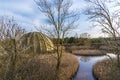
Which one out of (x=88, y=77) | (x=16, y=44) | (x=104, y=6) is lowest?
(x=88, y=77)

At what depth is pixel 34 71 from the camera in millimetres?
7488

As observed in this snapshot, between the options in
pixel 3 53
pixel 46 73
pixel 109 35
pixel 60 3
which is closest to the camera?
pixel 3 53

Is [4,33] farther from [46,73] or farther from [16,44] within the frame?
[46,73]

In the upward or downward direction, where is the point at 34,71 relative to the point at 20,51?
downward

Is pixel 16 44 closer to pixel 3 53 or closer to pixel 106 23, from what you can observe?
pixel 3 53

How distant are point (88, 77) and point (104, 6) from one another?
5.63 meters

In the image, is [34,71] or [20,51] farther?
[34,71]

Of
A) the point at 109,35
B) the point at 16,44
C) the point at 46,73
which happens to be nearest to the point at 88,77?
the point at 109,35

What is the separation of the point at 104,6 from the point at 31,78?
389 inches

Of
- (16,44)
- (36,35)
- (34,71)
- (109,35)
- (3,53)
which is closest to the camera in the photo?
(3,53)

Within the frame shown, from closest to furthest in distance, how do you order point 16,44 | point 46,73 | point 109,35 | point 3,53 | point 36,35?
point 3,53
point 16,44
point 46,73
point 109,35
point 36,35

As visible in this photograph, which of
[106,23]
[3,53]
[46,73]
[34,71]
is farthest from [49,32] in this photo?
[3,53]

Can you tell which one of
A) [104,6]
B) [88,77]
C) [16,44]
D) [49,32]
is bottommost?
[88,77]

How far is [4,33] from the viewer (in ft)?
23.6
